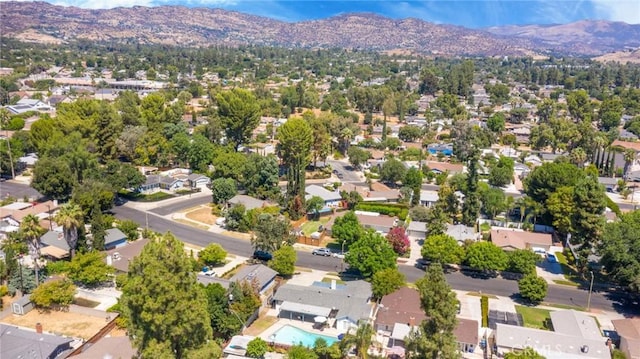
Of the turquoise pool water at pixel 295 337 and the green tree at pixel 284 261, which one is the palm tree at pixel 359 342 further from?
the green tree at pixel 284 261

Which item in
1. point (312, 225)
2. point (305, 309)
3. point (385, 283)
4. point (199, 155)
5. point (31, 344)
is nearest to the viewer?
point (31, 344)

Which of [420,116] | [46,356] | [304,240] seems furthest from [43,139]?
[420,116]

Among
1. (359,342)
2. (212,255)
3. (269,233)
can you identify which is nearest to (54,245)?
(212,255)

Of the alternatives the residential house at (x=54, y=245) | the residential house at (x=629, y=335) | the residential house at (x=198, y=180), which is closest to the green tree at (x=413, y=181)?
the residential house at (x=198, y=180)

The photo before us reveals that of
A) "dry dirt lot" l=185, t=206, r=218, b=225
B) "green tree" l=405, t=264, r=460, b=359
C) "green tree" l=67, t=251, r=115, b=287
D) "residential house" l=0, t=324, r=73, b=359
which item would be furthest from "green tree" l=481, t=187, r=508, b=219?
"residential house" l=0, t=324, r=73, b=359

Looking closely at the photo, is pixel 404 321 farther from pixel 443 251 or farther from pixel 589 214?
pixel 589 214
